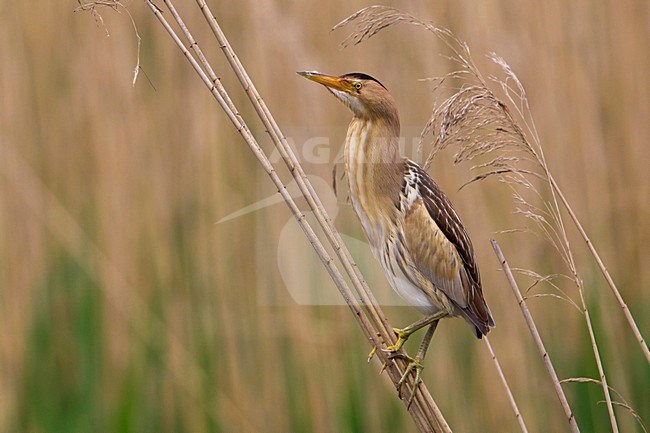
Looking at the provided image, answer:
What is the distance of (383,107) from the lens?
4.05 feet

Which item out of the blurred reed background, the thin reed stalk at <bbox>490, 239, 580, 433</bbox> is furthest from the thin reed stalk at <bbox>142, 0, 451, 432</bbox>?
the blurred reed background

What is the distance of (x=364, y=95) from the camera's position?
1233mm

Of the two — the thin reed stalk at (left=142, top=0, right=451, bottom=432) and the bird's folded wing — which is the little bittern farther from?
the thin reed stalk at (left=142, top=0, right=451, bottom=432)

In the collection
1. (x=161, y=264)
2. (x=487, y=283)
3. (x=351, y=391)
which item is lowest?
(x=351, y=391)

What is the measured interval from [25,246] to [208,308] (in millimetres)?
470

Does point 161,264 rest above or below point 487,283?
above

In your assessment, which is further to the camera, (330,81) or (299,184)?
(330,81)

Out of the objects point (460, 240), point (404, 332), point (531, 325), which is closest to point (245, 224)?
point (460, 240)

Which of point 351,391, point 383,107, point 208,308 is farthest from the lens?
point 208,308

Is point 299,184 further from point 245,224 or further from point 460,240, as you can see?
point 245,224

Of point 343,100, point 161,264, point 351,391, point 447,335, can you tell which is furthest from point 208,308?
point 343,100

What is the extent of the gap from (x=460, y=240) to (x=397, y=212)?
0.42 ft

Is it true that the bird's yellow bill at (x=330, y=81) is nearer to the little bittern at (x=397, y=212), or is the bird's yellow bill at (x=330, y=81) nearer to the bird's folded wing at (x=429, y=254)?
the little bittern at (x=397, y=212)

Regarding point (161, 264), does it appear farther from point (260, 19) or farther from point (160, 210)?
point (260, 19)
